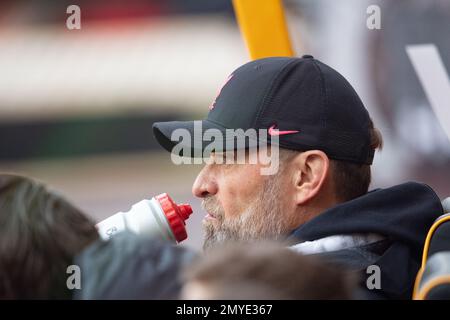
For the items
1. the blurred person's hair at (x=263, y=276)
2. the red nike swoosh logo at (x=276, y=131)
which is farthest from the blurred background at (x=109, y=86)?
the blurred person's hair at (x=263, y=276)

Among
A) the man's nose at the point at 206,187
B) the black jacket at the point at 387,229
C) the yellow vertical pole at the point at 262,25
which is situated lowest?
the black jacket at the point at 387,229

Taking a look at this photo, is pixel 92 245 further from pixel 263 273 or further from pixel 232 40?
pixel 232 40

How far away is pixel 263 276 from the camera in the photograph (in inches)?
41.1

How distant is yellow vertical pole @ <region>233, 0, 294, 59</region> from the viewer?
7.09 feet

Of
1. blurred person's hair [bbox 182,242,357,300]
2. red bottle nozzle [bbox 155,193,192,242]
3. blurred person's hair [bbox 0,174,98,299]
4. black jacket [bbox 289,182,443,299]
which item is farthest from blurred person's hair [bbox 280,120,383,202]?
blurred person's hair [bbox 182,242,357,300]

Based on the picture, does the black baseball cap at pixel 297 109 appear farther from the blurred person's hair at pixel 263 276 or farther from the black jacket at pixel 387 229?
the blurred person's hair at pixel 263 276

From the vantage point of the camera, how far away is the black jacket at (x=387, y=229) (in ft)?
5.79

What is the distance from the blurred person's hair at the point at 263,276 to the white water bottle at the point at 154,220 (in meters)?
0.73

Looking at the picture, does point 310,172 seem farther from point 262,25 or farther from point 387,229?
point 262,25

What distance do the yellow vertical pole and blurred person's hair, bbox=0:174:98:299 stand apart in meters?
0.99

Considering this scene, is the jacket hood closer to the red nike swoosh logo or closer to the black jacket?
the black jacket

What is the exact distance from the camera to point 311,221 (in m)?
1.85

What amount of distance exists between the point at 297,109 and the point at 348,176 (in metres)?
0.20
